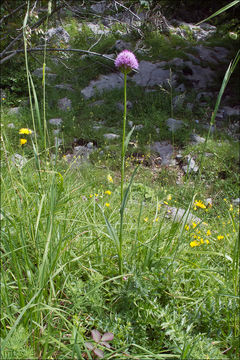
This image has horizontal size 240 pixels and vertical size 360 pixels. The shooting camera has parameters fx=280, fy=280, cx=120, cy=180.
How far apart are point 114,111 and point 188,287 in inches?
192

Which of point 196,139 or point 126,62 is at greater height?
point 126,62

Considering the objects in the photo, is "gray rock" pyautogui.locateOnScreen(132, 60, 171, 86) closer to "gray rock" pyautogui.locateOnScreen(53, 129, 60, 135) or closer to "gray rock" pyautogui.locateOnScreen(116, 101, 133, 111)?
"gray rock" pyautogui.locateOnScreen(116, 101, 133, 111)

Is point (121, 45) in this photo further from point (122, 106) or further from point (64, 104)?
point (64, 104)

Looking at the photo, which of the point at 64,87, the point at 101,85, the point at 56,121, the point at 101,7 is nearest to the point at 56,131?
the point at 56,121

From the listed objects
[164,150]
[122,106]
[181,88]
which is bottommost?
[164,150]

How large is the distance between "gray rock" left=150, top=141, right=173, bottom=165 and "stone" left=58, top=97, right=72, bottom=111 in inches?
82.3

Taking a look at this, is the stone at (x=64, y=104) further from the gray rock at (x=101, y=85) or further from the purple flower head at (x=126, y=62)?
the purple flower head at (x=126, y=62)

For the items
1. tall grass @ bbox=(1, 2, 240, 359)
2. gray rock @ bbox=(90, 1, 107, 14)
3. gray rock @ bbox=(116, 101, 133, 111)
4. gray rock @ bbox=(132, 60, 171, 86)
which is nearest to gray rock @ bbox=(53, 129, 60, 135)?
gray rock @ bbox=(116, 101, 133, 111)

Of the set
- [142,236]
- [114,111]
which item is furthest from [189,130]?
[142,236]

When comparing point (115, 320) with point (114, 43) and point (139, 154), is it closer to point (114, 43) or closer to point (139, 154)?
point (139, 154)

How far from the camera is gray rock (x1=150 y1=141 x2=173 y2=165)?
4544 mm

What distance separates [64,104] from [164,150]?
2.56m

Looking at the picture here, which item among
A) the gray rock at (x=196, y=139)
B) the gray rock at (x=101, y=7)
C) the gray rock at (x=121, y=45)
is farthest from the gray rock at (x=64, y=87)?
the gray rock at (x=196, y=139)

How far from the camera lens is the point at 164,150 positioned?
4.83 metres
